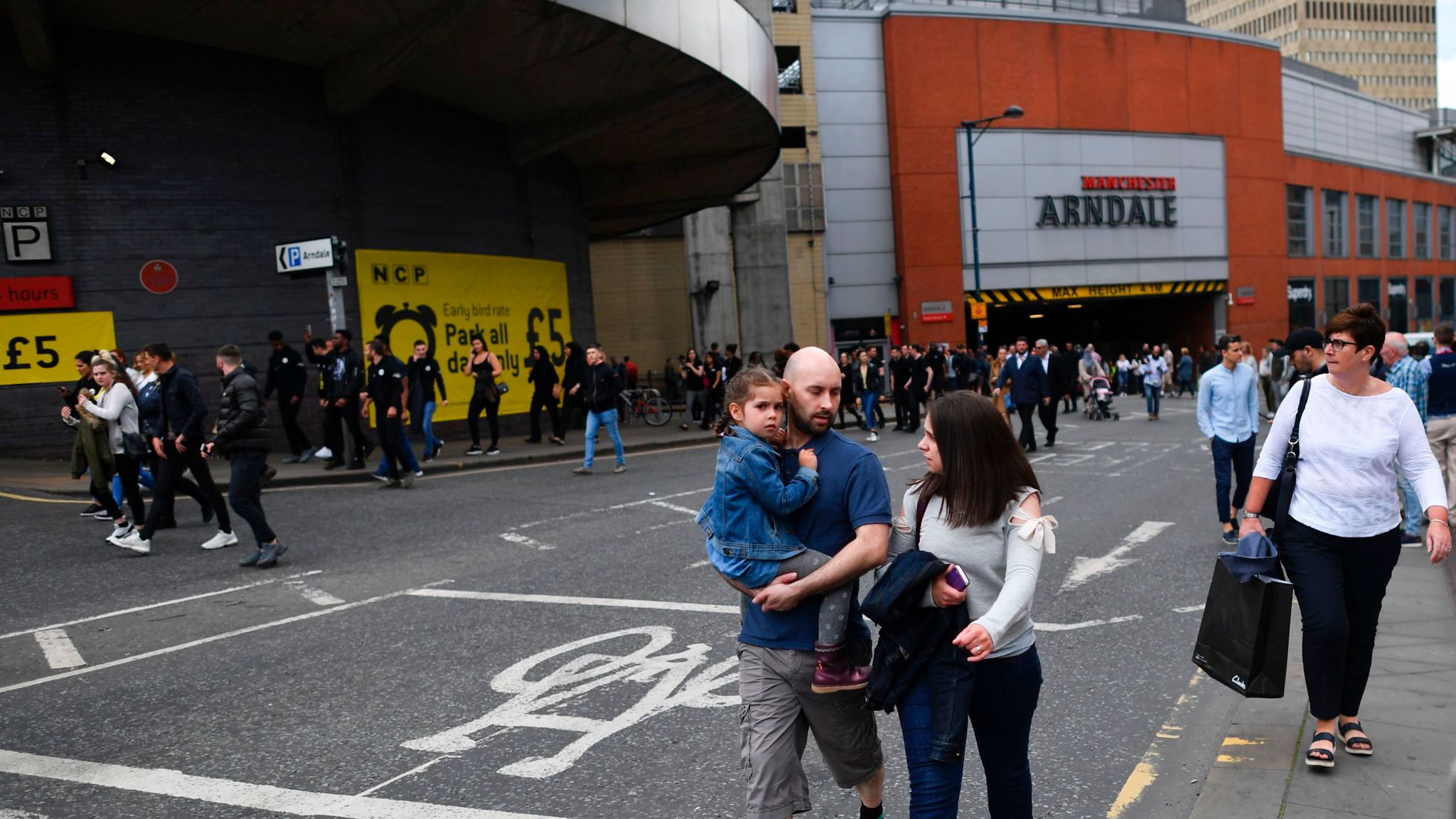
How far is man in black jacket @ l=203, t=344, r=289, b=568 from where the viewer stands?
28.0 ft

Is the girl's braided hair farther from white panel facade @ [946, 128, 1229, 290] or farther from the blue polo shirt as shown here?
white panel facade @ [946, 128, 1229, 290]

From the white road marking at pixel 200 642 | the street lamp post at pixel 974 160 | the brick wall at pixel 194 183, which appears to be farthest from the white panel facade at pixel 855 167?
the white road marking at pixel 200 642

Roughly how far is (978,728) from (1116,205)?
4213 centimetres

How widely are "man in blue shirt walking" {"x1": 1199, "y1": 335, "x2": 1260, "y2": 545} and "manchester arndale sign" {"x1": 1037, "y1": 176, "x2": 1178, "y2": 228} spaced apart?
3283 cm

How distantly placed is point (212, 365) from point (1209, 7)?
157m

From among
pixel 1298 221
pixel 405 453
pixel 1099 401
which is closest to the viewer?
pixel 405 453

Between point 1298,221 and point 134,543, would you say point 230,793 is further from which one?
point 1298,221

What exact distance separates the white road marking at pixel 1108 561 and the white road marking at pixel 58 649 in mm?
6214

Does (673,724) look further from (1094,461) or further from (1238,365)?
(1094,461)

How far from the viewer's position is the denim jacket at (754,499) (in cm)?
295

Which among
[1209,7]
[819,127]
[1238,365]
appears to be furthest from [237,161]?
[1209,7]

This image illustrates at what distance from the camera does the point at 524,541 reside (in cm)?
940

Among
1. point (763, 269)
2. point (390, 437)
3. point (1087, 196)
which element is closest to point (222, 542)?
point (390, 437)

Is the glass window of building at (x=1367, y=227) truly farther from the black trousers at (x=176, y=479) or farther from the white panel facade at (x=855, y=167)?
the black trousers at (x=176, y=479)
